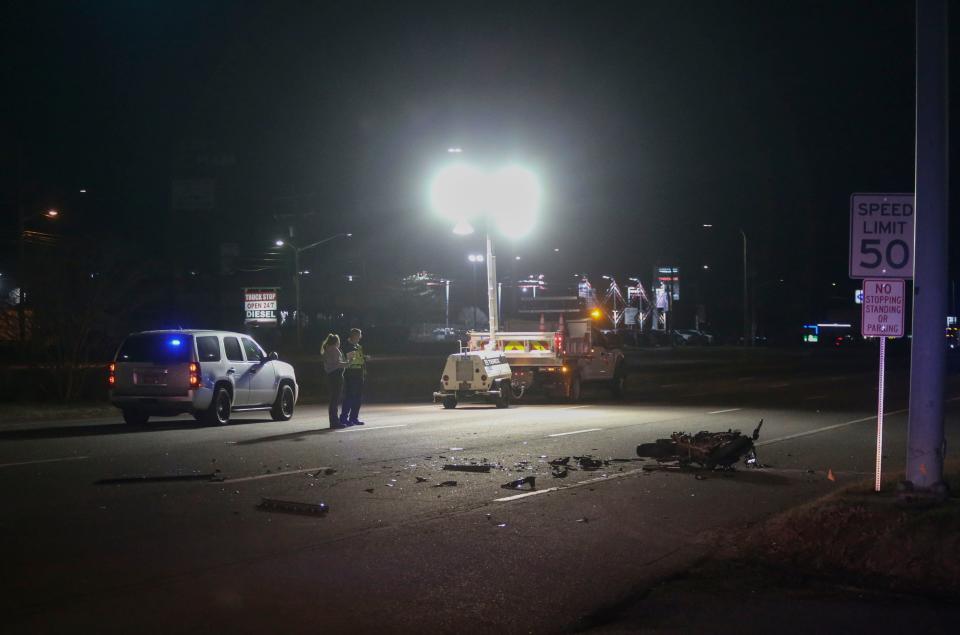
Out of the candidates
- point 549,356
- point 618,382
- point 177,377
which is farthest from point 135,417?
point 618,382

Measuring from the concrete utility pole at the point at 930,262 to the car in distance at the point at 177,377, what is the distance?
13771mm

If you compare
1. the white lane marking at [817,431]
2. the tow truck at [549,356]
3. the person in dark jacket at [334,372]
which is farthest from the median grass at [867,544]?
the tow truck at [549,356]

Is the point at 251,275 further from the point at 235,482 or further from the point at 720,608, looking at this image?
the point at 720,608

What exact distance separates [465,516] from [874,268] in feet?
16.3

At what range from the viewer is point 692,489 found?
12.7 meters

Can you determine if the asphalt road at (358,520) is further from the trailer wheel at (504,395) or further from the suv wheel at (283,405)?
the trailer wheel at (504,395)

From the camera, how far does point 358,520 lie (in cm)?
1033

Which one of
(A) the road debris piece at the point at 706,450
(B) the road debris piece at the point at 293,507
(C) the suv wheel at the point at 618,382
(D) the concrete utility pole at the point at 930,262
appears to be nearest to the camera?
(D) the concrete utility pole at the point at 930,262

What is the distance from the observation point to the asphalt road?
7.24 metres

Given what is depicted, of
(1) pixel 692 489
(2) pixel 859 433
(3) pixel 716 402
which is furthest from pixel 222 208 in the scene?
(1) pixel 692 489

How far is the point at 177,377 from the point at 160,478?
22.7ft

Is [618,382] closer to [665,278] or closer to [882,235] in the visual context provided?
[882,235]

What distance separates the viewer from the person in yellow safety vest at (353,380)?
65.7ft

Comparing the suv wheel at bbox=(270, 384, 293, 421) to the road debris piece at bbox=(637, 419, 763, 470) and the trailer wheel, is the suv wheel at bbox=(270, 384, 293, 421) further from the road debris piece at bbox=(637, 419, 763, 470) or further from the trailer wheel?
the road debris piece at bbox=(637, 419, 763, 470)
